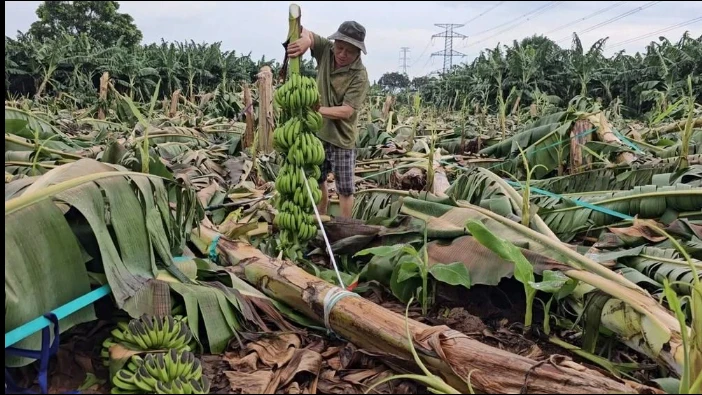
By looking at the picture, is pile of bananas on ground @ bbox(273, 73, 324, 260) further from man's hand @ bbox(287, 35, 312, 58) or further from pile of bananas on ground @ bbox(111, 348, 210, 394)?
pile of bananas on ground @ bbox(111, 348, 210, 394)

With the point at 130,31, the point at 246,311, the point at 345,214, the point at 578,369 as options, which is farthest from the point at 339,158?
the point at 130,31

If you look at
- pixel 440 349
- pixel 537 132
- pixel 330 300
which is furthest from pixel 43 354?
pixel 537 132

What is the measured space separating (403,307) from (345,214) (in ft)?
5.34

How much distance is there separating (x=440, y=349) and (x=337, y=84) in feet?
8.40

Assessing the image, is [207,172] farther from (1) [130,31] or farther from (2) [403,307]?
(1) [130,31]

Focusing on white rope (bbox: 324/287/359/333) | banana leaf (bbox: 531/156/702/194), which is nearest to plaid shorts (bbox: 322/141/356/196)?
banana leaf (bbox: 531/156/702/194)

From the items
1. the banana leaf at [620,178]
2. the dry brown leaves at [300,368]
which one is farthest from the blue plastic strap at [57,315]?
the banana leaf at [620,178]

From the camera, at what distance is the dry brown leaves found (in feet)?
6.15

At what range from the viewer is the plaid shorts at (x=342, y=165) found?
421cm

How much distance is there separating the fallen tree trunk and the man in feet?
4.87

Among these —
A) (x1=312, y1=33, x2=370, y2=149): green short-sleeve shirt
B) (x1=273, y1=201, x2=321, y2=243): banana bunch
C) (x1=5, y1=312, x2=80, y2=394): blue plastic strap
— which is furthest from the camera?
(x1=312, y1=33, x2=370, y2=149): green short-sleeve shirt

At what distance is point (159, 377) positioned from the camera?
168 cm

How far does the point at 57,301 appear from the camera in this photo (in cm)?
183

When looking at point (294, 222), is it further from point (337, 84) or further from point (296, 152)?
point (337, 84)
